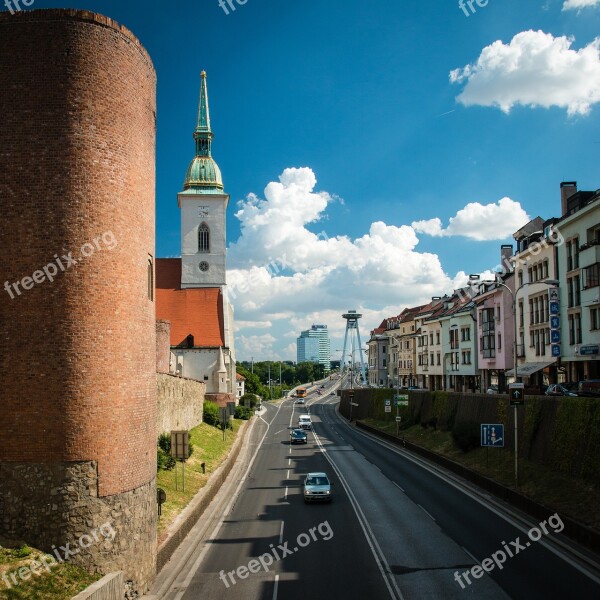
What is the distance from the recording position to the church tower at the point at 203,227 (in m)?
74.8

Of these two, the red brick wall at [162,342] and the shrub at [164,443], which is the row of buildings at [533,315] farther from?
the red brick wall at [162,342]

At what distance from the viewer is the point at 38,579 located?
1317cm

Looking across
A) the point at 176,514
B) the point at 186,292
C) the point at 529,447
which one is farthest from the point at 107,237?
the point at 186,292

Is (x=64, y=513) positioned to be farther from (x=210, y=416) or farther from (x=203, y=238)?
(x=203, y=238)

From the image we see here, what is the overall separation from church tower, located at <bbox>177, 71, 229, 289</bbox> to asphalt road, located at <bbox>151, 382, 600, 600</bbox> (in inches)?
1683

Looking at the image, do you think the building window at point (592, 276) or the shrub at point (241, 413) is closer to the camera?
the building window at point (592, 276)

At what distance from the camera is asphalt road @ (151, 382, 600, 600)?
1670cm

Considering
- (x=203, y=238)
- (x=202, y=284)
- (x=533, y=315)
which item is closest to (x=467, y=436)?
(x=533, y=315)

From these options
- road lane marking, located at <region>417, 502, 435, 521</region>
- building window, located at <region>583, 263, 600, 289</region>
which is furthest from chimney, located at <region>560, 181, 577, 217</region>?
road lane marking, located at <region>417, 502, 435, 521</region>

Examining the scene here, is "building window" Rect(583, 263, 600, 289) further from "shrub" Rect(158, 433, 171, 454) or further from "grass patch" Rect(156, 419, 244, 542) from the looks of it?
"shrub" Rect(158, 433, 171, 454)

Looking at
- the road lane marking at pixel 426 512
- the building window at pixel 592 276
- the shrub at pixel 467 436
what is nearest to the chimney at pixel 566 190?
the building window at pixel 592 276

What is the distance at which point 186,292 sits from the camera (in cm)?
7031

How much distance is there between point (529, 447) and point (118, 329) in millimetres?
22508

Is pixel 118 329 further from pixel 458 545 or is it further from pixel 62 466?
pixel 458 545
